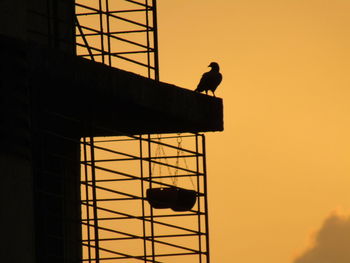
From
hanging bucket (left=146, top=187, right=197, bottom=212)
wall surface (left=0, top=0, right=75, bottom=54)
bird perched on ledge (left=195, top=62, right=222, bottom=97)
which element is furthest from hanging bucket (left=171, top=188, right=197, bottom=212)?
bird perched on ledge (left=195, top=62, right=222, bottom=97)

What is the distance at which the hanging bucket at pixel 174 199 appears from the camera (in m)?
22.2

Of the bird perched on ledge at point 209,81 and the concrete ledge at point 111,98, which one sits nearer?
the concrete ledge at point 111,98

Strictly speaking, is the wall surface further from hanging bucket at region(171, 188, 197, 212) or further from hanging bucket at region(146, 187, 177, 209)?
hanging bucket at region(171, 188, 197, 212)

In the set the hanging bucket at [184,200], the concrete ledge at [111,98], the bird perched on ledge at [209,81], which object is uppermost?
the bird perched on ledge at [209,81]

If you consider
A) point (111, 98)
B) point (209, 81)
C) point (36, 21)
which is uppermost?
point (209, 81)

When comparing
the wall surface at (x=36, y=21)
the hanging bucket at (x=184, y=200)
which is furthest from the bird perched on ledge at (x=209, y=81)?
the hanging bucket at (x=184, y=200)

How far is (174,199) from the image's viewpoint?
22250mm

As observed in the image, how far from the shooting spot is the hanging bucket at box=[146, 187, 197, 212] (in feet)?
72.7

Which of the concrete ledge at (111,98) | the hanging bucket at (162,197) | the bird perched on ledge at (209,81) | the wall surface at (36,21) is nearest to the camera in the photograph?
the wall surface at (36,21)

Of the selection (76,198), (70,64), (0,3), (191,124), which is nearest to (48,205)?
(76,198)

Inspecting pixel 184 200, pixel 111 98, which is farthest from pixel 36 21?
pixel 184 200

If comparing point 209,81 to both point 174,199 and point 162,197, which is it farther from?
point 174,199

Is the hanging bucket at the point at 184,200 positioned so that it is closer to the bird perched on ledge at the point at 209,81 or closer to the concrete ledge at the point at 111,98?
the concrete ledge at the point at 111,98

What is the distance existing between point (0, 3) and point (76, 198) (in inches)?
281
